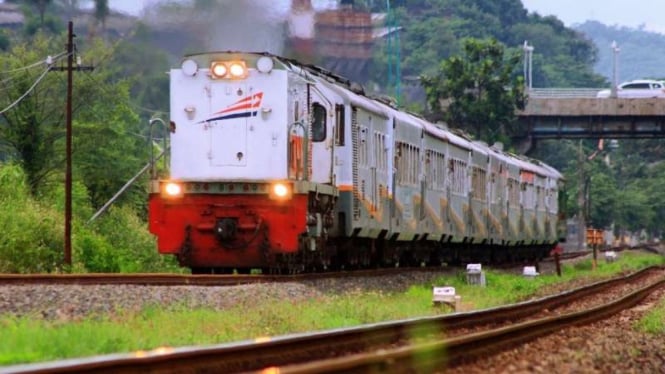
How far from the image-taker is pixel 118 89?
4753cm

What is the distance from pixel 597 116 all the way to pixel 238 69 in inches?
2118

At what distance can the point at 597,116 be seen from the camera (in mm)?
73812

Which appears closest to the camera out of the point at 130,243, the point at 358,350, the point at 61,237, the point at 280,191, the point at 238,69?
the point at 358,350

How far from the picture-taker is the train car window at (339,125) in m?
A: 23.4

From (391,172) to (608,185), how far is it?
90390 millimetres

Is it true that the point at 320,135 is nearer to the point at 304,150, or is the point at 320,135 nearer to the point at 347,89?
the point at 304,150

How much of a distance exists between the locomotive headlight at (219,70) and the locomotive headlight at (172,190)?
184cm

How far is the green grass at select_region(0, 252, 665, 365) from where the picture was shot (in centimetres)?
1101

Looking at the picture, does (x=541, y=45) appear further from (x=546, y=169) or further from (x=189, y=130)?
(x=189, y=130)

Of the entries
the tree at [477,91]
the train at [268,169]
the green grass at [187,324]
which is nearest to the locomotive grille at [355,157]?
the train at [268,169]

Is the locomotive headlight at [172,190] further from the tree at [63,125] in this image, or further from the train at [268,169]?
the tree at [63,125]

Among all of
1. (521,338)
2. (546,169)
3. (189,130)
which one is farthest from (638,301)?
(546,169)

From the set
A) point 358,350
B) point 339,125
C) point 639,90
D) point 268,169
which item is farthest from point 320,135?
point 639,90

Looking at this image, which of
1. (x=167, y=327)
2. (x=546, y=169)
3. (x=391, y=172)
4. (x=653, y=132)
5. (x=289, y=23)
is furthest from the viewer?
(x=653, y=132)
